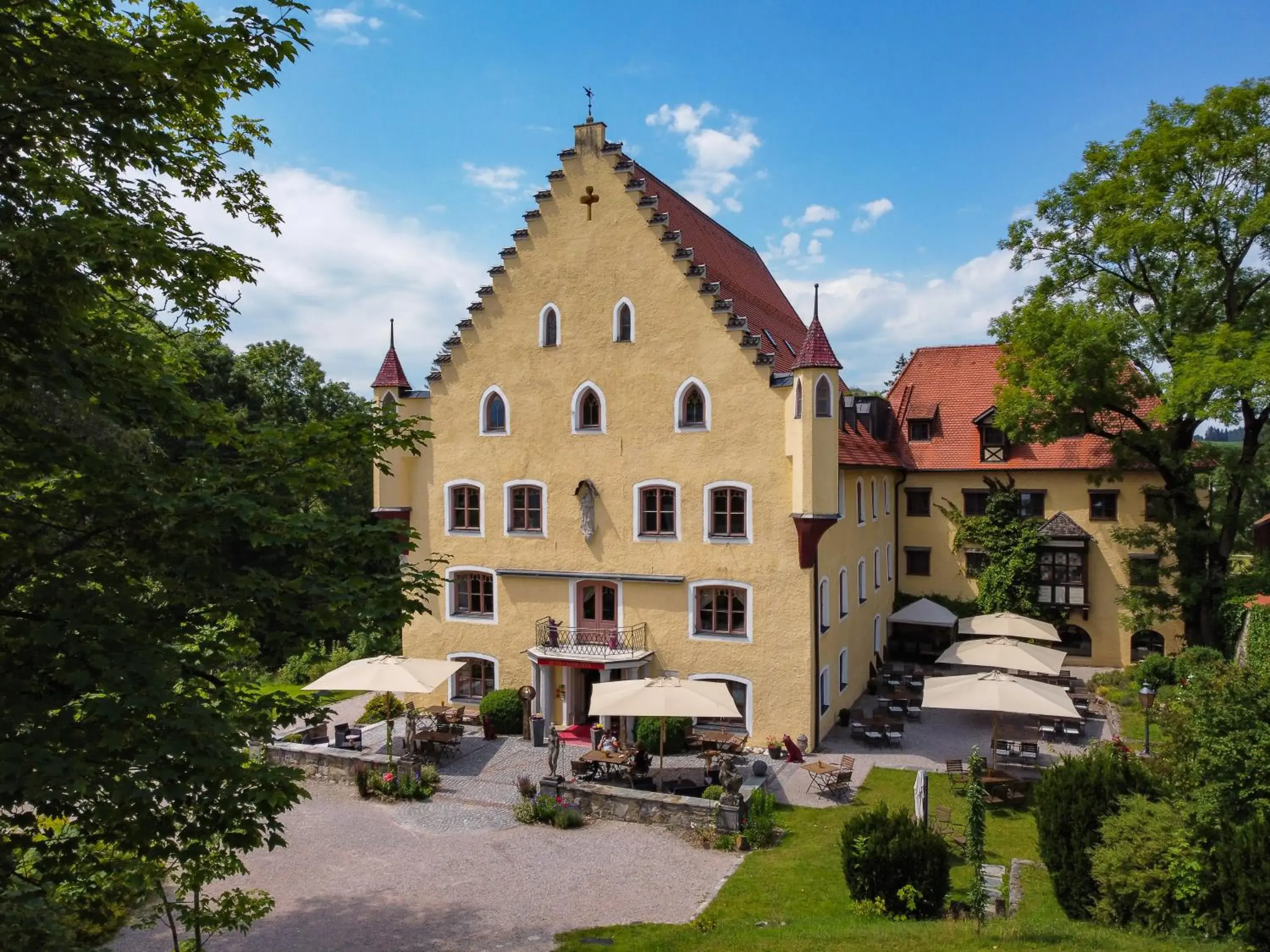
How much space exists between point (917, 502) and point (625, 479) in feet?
50.8

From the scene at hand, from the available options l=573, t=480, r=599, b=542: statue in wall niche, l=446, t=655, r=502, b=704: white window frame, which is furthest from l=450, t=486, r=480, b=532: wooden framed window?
l=573, t=480, r=599, b=542: statue in wall niche

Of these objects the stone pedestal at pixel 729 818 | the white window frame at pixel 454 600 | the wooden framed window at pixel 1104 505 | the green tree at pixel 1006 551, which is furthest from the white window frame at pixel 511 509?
the wooden framed window at pixel 1104 505

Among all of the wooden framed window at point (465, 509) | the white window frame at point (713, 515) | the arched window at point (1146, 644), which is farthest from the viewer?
the arched window at point (1146, 644)

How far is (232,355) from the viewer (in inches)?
1586

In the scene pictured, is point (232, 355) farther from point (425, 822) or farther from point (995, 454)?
point (995, 454)

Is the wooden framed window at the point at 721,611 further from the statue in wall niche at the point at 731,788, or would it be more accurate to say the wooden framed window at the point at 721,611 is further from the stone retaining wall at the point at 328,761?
the stone retaining wall at the point at 328,761

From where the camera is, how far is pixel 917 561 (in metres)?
32.6

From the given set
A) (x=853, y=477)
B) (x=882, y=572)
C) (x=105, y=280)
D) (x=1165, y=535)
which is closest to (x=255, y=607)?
(x=105, y=280)

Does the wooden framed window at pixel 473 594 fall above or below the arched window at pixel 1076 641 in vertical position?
above

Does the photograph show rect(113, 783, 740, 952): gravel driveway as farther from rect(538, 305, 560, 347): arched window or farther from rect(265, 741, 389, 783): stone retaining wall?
rect(538, 305, 560, 347): arched window

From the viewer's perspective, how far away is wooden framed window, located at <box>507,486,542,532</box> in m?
23.0

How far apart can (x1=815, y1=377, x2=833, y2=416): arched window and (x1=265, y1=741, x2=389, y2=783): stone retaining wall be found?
12.9m

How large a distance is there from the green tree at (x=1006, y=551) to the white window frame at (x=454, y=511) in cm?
1838

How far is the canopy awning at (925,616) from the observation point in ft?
94.6
